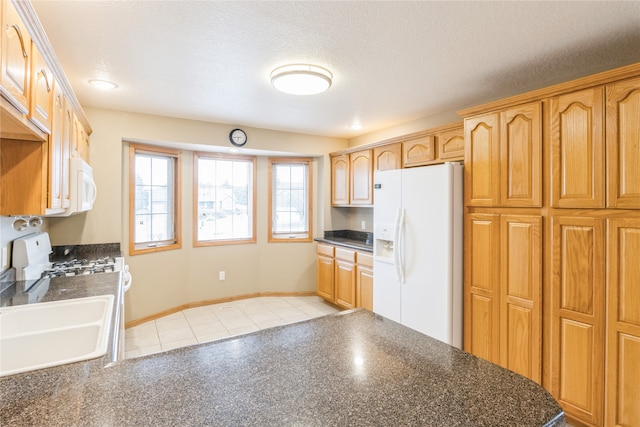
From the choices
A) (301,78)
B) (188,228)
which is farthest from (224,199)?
(301,78)

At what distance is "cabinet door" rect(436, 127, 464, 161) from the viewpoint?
10.0 ft

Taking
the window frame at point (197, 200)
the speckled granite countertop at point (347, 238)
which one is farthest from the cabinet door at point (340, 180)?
the window frame at point (197, 200)

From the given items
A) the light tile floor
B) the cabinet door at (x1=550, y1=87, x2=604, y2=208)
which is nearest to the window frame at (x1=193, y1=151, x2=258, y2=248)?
the light tile floor

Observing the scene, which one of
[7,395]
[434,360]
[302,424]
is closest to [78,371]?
[7,395]

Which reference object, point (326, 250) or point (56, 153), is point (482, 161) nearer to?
point (326, 250)

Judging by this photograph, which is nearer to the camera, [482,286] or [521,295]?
[521,295]

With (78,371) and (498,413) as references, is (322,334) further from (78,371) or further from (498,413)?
(78,371)

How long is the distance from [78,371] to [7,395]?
0.16 meters

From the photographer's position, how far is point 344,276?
413cm

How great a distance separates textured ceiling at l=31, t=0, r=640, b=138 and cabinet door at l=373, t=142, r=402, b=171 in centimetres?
72

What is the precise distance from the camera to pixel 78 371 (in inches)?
39.9

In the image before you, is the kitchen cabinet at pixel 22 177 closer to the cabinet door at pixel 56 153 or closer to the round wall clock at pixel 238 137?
the cabinet door at pixel 56 153

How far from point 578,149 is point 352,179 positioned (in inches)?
106

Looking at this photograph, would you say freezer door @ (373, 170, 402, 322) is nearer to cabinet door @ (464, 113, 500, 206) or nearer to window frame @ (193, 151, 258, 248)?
cabinet door @ (464, 113, 500, 206)
